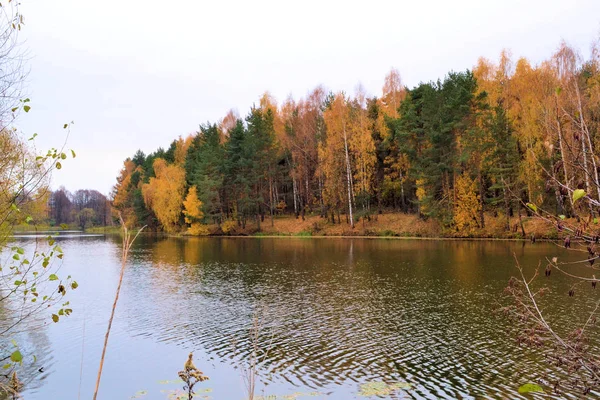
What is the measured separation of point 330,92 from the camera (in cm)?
6072

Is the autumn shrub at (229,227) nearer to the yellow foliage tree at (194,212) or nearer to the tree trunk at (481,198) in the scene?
the yellow foliage tree at (194,212)

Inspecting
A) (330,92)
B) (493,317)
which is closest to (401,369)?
(493,317)

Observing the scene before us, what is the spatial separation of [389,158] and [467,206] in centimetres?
1040

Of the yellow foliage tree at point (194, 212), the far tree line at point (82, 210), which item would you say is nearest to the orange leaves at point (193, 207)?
the yellow foliage tree at point (194, 212)

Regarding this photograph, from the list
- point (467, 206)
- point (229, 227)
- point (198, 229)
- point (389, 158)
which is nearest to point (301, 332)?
point (467, 206)

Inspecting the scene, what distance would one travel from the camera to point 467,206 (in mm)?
40000

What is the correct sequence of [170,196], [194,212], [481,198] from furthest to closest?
1. [170,196]
2. [194,212]
3. [481,198]

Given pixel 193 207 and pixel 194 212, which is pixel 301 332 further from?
pixel 193 207

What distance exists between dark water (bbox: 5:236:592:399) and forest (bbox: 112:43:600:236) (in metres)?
13.7

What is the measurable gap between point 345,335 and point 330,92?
51715 millimetres

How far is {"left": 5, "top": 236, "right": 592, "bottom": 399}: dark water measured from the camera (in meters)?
9.27

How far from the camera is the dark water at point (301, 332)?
9266 mm

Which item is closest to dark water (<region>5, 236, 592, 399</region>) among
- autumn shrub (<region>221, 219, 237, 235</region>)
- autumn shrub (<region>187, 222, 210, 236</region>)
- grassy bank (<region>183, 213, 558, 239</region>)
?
grassy bank (<region>183, 213, 558, 239</region>)

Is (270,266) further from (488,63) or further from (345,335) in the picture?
(488,63)
